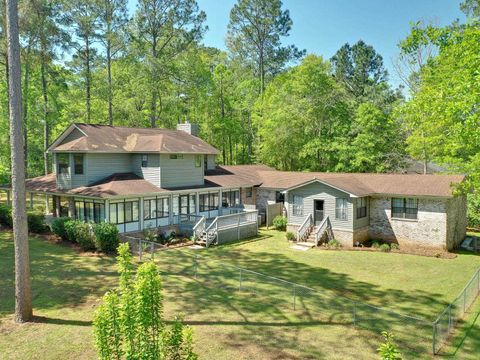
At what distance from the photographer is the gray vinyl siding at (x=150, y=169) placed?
26.8 m

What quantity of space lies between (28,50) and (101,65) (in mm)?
7742

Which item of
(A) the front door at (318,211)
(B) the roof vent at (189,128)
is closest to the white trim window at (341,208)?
(A) the front door at (318,211)

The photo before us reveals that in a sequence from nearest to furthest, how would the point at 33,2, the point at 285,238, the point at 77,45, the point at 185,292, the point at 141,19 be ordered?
the point at 185,292 → the point at 285,238 → the point at 33,2 → the point at 77,45 → the point at 141,19

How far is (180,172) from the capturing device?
92.8 ft

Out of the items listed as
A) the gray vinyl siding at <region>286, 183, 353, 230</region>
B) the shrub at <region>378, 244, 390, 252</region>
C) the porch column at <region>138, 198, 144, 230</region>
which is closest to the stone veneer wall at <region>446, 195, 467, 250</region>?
the shrub at <region>378, 244, 390, 252</region>

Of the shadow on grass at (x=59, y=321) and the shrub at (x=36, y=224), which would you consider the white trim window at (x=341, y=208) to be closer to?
the shadow on grass at (x=59, y=321)

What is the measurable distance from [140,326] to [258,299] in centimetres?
875

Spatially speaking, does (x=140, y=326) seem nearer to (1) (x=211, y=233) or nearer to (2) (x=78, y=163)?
(1) (x=211, y=233)

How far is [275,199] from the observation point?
32.3 meters

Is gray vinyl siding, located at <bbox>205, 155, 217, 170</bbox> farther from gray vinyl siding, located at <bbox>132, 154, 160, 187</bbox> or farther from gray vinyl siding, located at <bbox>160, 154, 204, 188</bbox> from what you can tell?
gray vinyl siding, located at <bbox>132, 154, 160, 187</bbox>

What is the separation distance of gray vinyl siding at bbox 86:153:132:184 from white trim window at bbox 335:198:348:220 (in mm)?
14849

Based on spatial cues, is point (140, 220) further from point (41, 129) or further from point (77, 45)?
point (41, 129)

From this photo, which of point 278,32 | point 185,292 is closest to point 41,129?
point 278,32

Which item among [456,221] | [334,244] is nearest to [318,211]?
[334,244]
